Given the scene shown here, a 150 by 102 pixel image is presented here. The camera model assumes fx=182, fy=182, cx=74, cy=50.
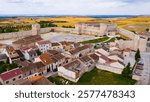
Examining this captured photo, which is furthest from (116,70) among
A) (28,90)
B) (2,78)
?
(28,90)

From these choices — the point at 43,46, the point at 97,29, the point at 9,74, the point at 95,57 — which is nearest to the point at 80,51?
the point at 95,57

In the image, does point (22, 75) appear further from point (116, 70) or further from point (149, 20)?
point (149, 20)

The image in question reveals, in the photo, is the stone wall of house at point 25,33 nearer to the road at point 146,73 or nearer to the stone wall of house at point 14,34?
the stone wall of house at point 14,34

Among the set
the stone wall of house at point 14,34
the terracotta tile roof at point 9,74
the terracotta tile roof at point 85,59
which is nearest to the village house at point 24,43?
the stone wall of house at point 14,34

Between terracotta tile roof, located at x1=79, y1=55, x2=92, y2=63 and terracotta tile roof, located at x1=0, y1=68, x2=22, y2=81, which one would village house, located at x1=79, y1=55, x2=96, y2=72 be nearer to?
terracotta tile roof, located at x1=79, y1=55, x2=92, y2=63

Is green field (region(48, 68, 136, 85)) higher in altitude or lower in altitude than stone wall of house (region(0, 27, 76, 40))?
lower

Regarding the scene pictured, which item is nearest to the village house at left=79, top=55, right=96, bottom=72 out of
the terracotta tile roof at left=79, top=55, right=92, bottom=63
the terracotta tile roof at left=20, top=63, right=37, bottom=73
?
the terracotta tile roof at left=79, top=55, right=92, bottom=63

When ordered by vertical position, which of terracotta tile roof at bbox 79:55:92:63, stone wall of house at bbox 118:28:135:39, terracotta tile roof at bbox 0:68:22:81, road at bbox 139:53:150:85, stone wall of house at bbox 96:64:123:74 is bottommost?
stone wall of house at bbox 96:64:123:74
